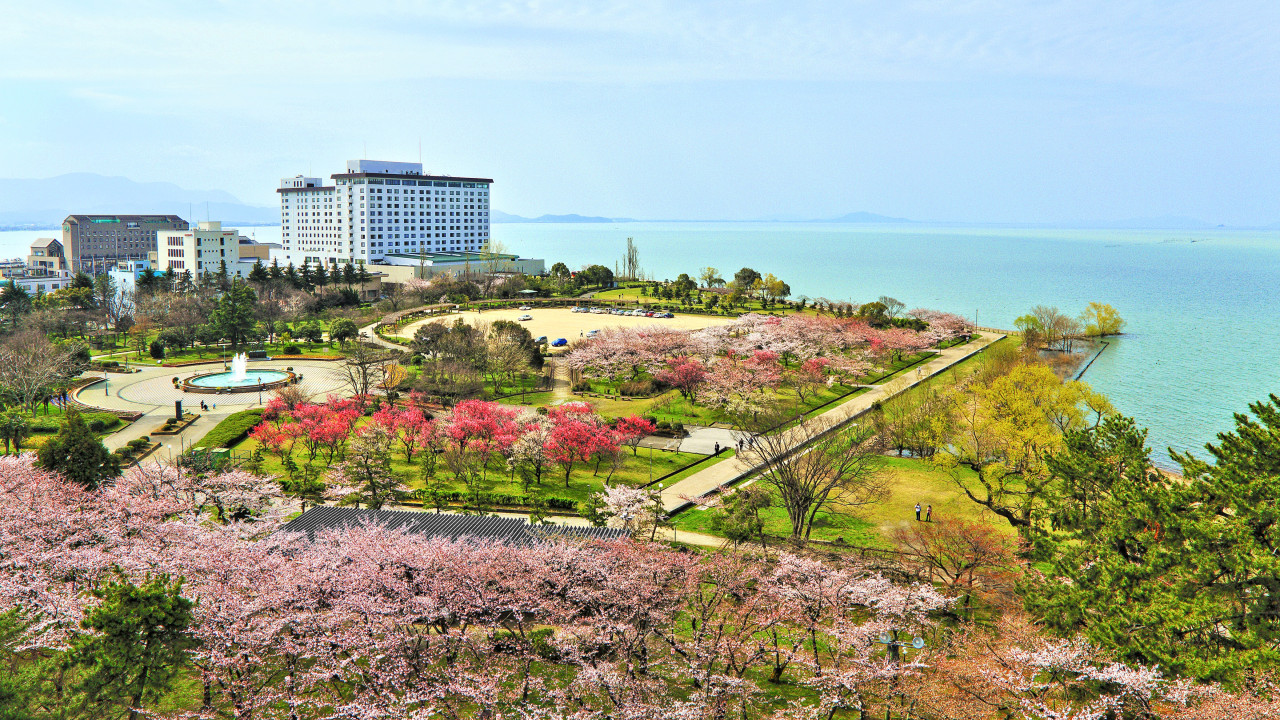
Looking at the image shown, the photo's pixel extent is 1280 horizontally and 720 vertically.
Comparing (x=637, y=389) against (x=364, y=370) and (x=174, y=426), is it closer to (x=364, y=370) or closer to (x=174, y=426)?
(x=364, y=370)

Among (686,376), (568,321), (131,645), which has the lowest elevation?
(131,645)

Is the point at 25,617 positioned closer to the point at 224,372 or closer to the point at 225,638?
the point at 225,638

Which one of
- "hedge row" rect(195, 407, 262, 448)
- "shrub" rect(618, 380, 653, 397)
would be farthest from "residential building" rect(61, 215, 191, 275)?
"shrub" rect(618, 380, 653, 397)

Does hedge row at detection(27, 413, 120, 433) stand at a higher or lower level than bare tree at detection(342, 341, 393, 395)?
lower

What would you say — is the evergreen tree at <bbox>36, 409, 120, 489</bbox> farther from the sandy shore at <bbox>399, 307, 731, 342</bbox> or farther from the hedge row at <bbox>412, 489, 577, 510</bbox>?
the sandy shore at <bbox>399, 307, 731, 342</bbox>

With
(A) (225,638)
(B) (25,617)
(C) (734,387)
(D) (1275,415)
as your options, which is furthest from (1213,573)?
(C) (734,387)

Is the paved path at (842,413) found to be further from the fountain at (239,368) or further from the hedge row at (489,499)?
the fountain at (239,368)

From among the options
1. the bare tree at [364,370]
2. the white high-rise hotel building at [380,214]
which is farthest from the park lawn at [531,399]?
the white high-rise hotel building at [380,214]

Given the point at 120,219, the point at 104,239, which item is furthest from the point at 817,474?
the point at 120,219
